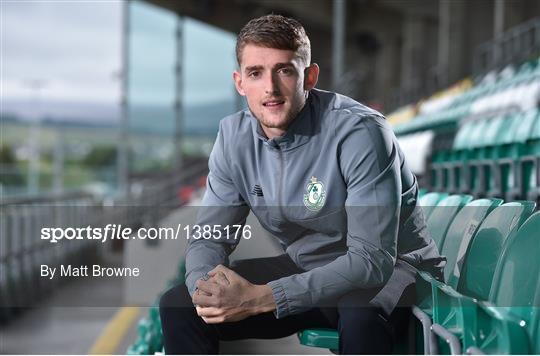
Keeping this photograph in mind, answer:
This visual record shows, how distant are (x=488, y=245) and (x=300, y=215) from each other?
315mm

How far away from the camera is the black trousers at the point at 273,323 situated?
1.54 metres

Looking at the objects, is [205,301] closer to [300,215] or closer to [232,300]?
[232,300]

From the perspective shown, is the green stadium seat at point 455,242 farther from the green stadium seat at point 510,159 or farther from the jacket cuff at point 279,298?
the green stadium seat at point 510,159

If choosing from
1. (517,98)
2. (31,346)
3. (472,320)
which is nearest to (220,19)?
(472,320)

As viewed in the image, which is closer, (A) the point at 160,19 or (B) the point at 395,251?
(B) the point at 395,251

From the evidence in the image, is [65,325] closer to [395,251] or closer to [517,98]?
[517,98]

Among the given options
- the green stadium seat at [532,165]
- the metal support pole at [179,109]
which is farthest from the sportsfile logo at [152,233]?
the green stadium seat at [532,165]

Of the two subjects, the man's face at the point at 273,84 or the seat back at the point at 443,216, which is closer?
the man's face at the point at 273,84

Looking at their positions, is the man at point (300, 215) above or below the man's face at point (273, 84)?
below

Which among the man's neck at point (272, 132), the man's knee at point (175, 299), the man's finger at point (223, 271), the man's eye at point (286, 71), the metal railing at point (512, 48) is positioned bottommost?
the man's knee at point (175, 299)

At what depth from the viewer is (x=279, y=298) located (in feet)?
5.30

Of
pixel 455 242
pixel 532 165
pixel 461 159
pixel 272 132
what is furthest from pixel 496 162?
pixel 272 132

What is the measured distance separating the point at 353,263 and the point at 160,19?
1111mm

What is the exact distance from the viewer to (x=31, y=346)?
5480 mm
